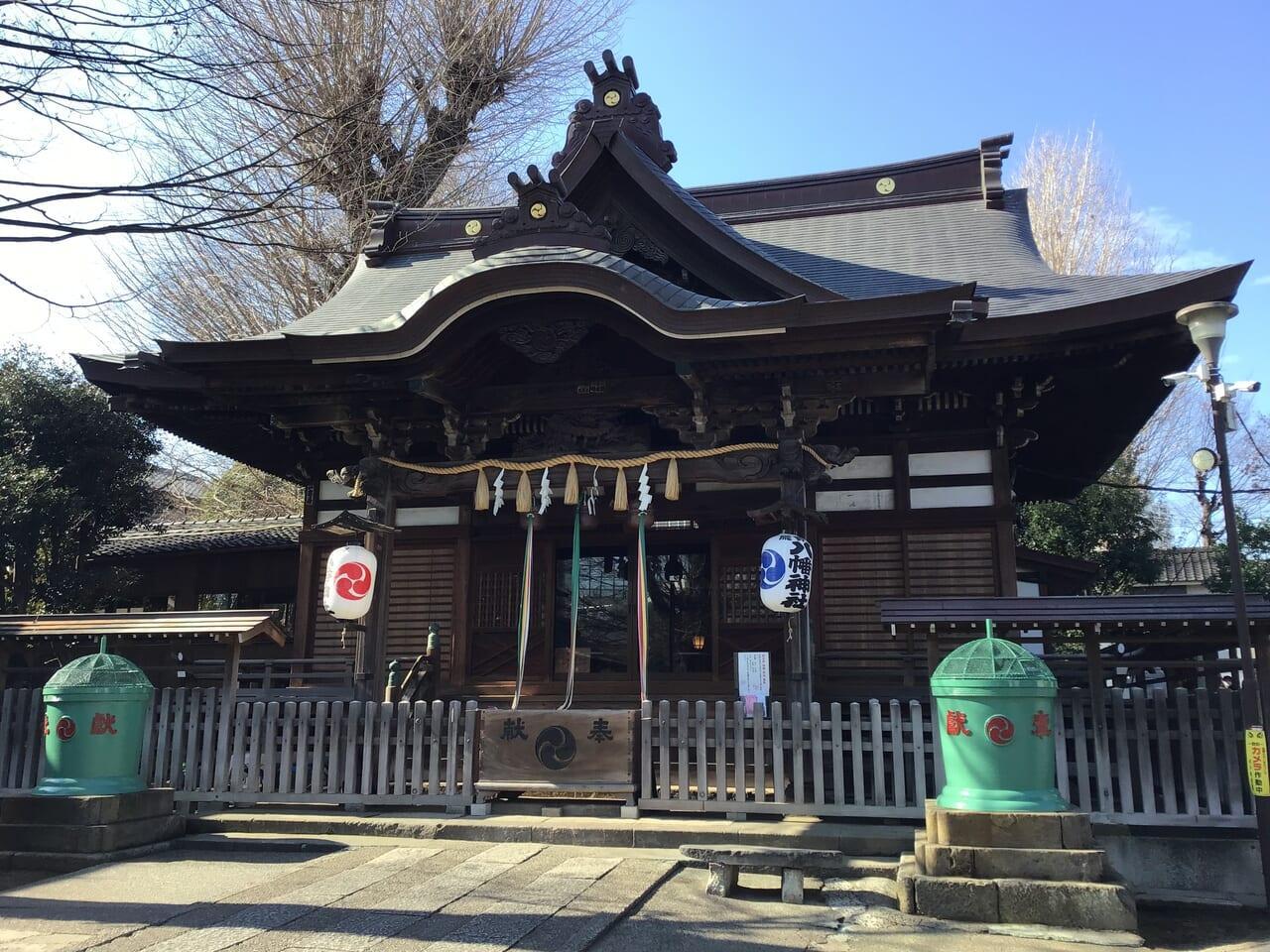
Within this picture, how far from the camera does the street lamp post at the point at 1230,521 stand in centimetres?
622

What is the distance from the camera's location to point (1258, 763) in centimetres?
612

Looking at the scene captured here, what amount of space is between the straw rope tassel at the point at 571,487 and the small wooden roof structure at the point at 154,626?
9.74ft

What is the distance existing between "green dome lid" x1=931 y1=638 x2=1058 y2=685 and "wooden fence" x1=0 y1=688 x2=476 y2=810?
13.7ft

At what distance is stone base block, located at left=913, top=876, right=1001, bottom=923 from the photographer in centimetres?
523

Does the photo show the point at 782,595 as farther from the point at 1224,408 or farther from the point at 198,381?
the point at 198,381

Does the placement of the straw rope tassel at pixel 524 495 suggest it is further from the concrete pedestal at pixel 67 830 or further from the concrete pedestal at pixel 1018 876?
the concrete pedestal at pixel 1018 876

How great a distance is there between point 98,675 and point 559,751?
3730mm

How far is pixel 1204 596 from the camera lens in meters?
6.66

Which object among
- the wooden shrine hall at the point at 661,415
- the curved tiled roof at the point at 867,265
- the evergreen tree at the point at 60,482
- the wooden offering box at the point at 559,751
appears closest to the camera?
the wooden offering box at the point at 559,751

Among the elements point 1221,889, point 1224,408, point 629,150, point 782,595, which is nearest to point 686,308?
point 782,595

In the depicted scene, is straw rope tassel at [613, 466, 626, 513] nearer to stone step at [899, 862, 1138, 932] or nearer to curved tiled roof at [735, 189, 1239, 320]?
curved tiled roof at [735, 189, 1239, 320]

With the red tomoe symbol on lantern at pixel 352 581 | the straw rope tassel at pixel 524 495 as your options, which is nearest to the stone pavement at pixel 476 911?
the red tomoe symbol on lantern at pixel 352 581

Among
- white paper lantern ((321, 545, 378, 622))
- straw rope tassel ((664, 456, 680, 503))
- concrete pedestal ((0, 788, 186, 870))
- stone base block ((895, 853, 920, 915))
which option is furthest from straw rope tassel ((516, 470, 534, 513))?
stone base block ((895, 853, 920, 915))

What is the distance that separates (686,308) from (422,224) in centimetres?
790
